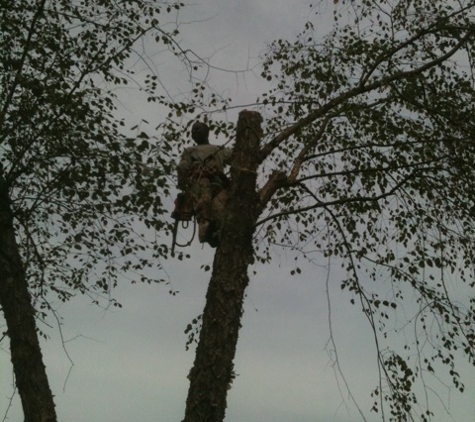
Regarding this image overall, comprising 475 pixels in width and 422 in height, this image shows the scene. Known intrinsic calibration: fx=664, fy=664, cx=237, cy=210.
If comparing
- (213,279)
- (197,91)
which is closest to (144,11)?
(197,91)

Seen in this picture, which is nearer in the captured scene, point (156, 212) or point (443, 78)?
point (156, 212)

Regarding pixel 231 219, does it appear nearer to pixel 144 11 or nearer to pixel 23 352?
pixel 23 352

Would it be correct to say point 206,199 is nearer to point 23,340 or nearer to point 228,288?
point 228,288

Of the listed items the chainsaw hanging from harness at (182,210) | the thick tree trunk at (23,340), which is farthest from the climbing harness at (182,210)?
the thick tree trunk at (23,340)

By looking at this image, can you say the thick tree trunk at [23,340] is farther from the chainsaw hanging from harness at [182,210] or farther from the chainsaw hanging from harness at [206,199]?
the chainsaw hanging from harness at [206,199]

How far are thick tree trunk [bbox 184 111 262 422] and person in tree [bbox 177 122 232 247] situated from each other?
0.33m

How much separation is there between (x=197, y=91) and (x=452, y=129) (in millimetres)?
3804

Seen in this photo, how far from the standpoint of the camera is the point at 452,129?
386 inches

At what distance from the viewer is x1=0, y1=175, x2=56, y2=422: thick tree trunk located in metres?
8.16

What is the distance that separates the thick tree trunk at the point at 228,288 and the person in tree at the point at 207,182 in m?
0.33

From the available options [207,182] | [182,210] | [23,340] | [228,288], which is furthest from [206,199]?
[23,340]

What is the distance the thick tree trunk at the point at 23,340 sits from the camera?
816cm

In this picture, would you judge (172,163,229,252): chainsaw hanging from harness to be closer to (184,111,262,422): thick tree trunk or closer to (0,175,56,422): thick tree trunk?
(184,111,262,422): thick tree trunk

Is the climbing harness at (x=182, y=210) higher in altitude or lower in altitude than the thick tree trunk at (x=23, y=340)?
higher
